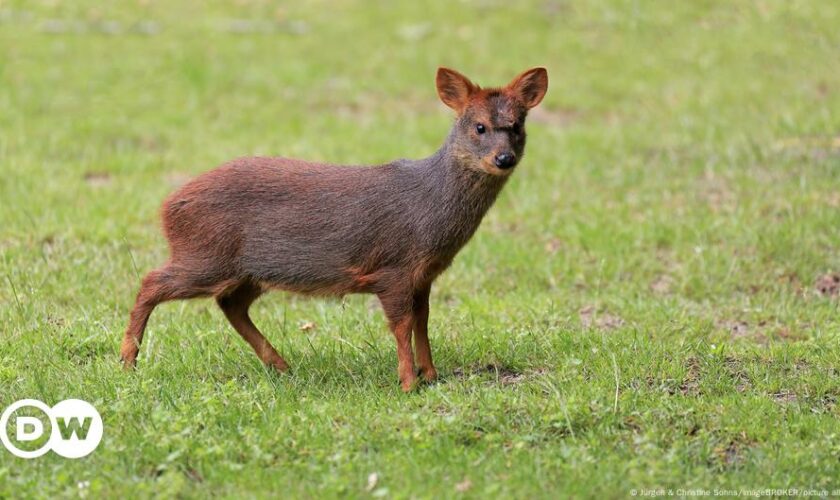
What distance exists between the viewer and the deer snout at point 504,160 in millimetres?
5988

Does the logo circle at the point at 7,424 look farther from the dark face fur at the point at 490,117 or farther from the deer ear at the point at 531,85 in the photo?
the deer ear at the point at 531,85

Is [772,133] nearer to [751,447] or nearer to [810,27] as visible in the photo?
[810,27]

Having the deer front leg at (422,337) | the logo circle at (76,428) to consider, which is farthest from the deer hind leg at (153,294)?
the deer front leg at (422,337)

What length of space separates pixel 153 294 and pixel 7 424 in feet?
3.69

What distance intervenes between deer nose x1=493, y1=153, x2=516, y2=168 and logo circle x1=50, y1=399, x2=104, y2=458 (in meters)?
2.29

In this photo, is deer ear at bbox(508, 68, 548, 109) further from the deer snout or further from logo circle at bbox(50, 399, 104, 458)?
logo circle at bbox(50, 399, 104, 458)

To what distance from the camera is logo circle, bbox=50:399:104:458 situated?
5207mm

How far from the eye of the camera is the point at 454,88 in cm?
635

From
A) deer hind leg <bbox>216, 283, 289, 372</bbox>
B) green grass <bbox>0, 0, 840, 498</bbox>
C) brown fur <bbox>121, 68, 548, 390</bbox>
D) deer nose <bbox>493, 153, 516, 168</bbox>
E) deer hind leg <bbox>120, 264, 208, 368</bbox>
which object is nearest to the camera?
green grass <bbox>0, 0, 840, 498</bbox>

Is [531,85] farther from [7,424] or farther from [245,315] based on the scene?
[7,424]

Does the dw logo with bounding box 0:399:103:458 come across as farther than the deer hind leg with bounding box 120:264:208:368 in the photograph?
No

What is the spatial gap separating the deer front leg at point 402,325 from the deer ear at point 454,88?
3.52 feet

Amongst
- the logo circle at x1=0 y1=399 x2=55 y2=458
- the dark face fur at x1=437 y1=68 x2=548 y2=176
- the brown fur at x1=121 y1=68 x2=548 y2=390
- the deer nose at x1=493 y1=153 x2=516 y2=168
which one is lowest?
the logo circle at x1=0 y1=399 x2=55 y2=458

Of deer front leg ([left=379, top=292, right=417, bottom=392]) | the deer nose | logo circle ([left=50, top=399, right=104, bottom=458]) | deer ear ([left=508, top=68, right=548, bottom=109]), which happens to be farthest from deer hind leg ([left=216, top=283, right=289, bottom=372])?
deer ear ([left=508, top=68, right=548, bottom=109])
